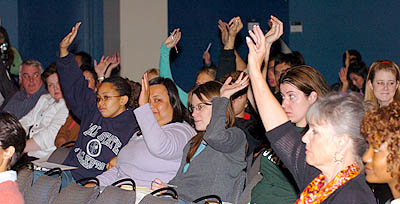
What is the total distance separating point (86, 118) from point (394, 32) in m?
4.69

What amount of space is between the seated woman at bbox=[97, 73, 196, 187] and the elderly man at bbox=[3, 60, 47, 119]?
225 centimetres

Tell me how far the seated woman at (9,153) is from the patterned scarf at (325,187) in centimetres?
117

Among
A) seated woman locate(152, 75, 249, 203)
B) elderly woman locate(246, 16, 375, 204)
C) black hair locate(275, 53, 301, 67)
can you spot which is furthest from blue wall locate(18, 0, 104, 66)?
elderly woman locate(246, 16, 375, 204)

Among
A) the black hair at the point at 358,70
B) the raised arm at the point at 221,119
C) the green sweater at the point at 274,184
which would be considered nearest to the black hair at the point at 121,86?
the raised arm at the point at 221,119

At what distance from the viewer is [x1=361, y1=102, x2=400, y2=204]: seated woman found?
6.02ft

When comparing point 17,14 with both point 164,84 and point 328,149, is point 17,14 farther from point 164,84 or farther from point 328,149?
point 328,149

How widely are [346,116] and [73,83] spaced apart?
8.62 ft

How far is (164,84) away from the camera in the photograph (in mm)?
3795

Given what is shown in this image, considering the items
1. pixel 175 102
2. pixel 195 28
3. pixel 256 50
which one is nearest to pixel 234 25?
pixel 175 102

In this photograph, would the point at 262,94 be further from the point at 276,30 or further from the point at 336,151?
the point at 276,30

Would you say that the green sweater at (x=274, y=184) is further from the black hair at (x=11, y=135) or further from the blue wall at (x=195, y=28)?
the blue wall at (x=195, y=28)

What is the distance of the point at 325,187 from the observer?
6.52 feet

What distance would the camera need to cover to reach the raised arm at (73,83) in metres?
4.15

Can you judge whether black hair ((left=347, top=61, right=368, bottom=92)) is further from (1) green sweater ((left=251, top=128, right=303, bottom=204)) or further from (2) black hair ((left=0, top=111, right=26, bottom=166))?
(2) black hair ((left=0, top=111, right=26, bottom=166))
